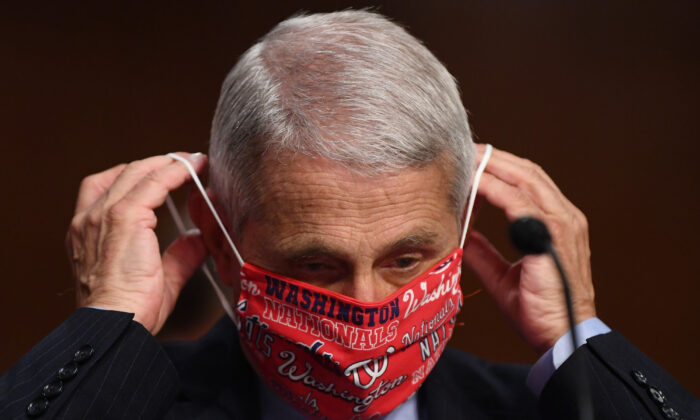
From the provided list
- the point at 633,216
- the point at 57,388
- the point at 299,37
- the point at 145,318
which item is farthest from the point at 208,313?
the point at 633,216

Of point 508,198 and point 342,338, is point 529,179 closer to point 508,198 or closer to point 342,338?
point 508,198

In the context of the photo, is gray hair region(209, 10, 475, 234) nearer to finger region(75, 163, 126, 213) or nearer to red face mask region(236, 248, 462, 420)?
red face mask region(236, 248, 462, 420)

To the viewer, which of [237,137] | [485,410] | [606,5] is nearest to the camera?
[237,137]

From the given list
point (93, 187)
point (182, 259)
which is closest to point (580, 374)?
point (182, 259)

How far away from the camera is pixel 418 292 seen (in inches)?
75.9

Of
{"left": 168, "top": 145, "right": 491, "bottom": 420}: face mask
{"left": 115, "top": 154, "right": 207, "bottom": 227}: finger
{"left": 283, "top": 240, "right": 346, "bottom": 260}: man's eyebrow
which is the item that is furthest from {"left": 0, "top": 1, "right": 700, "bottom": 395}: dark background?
{"left": 283, "top": 240, "right": 346, "bottom": 260}: man's eyebrow

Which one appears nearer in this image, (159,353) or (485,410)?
(159,353)

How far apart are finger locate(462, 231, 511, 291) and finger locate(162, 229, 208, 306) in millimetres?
798

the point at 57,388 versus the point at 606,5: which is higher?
the point at 606,5

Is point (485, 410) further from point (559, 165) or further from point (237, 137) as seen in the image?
point (559, 165)

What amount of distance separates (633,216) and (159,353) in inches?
93.3

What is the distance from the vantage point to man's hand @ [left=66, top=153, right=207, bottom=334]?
202 centimetres

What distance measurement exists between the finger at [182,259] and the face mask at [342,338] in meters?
0.23

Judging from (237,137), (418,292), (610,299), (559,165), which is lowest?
(610,299)
